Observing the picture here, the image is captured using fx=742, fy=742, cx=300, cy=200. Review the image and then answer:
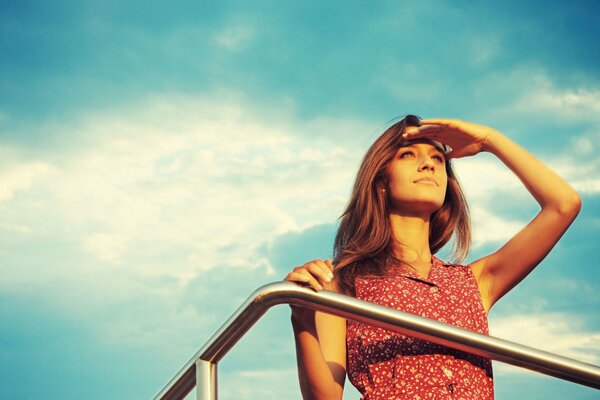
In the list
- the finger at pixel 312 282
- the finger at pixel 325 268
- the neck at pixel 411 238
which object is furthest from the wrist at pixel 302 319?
the neck at pixel 411 238

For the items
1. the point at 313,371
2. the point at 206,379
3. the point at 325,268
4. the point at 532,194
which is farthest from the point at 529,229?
the point at 206,379

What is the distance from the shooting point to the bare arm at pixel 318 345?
1643 millimetres

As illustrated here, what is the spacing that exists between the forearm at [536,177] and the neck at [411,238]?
39cm

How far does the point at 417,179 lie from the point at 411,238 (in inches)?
9.1

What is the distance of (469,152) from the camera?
2916 millimetres

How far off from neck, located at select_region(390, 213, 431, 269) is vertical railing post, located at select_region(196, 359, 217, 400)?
145 cm

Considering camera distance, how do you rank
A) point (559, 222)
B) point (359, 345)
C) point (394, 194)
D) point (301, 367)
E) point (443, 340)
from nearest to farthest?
point (443, 340) → point (301, 367) → point (359, 345) → point (559, 222) → point (394, 194)

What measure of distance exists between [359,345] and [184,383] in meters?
0.98

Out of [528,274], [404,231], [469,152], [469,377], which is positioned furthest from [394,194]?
[469,377]

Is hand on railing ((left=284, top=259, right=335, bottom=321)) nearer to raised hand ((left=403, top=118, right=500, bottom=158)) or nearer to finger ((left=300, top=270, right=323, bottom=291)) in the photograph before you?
finger ((left=300, top=270, right=323, bottom=291))

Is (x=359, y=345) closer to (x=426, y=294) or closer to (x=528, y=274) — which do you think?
(x=426, y=294)

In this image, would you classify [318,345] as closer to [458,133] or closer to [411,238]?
[411,238]

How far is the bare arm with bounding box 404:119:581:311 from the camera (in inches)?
107

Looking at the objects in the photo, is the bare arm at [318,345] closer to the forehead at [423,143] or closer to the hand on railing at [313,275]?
the hand on railing at [313,275]
